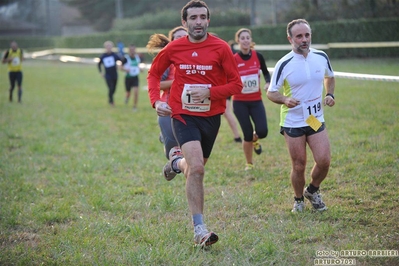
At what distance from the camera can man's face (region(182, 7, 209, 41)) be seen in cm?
571

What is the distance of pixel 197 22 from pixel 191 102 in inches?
32.0

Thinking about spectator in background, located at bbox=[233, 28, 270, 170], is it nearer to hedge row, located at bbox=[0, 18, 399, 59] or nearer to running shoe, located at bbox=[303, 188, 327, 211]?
running shoe, located at bbox=[303, 188, 327, 211]

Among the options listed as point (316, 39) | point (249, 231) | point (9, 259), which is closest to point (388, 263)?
point (249, 231)

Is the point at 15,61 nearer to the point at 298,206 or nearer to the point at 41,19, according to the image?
the point at 298,206

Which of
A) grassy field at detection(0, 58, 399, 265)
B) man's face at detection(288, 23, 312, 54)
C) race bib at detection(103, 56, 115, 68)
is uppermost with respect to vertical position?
man's face at detection(288, 23, 312, 54)

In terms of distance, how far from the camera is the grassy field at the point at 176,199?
218 inches

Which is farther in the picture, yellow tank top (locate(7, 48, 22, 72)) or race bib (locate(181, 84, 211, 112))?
yellow tank top (locate(7, 48, 22, 72))

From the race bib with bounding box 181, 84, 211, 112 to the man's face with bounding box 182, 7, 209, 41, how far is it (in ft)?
1.58

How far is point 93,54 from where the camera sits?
46.1 metres

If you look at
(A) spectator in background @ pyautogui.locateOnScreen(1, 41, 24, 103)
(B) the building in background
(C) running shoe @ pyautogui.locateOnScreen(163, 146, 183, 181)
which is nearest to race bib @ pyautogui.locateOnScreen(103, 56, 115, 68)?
(A) spectator in background @ pyautogui.locateOnScreen(1, 41, 24, 103)

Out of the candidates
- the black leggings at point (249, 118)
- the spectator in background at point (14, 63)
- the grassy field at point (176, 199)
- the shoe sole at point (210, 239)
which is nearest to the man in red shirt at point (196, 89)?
the shoe sole at point (210, 239)

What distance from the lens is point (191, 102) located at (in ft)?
19.1

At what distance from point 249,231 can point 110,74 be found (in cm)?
1446

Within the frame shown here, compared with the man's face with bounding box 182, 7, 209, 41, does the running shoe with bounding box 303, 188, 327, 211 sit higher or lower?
lower
